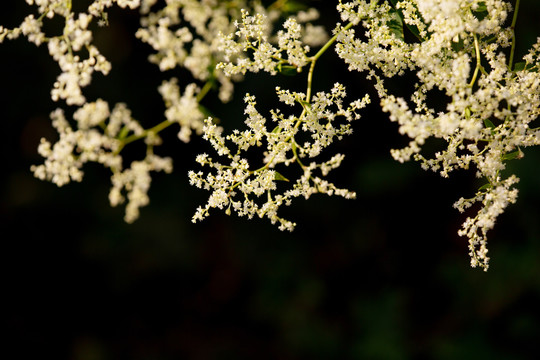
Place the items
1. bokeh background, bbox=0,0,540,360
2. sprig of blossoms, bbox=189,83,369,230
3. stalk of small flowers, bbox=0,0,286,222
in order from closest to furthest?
stalk of small flowers, bbox=0,0,286,222 → sprig of blossoms, bbox=189,83,369,230 → bokeh background, bbox=0,0,540,360

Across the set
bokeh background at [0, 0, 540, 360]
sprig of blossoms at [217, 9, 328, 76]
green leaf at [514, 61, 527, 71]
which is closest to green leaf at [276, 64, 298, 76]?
sprig of blossoms at [217, 9, 328, 76]

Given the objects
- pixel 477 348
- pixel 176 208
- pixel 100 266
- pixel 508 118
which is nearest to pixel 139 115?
pixel 176 208

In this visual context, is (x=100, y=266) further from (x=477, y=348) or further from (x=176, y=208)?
(x=477, y=348)

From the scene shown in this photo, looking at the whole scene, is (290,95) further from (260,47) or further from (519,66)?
(519,66)

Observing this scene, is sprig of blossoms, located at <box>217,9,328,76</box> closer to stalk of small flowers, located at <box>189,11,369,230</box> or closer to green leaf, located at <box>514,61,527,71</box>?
stalk of small flowers, located at <box>189,11,369,230</box>

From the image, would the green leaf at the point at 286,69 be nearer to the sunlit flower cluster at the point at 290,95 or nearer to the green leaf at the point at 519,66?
the sunlit flower cluster at the point at 290,95

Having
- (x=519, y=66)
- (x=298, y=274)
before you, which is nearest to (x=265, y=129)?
(x=519, y=66)
